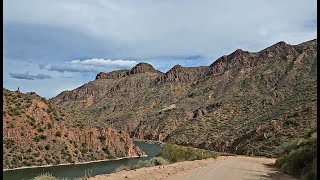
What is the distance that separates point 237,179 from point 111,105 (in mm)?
125669

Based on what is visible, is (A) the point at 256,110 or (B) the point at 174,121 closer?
(A) the point at 256,110

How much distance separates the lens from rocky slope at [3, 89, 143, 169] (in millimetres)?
59125

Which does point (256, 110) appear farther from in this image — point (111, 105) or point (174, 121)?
point (111, 105)

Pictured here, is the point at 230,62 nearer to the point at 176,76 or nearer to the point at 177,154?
the point at 176,76

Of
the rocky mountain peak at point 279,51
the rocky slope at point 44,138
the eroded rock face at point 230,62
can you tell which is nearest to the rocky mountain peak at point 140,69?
the eroded rock face at point 230,62

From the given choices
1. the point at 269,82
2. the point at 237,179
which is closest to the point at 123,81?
the point at 269,82

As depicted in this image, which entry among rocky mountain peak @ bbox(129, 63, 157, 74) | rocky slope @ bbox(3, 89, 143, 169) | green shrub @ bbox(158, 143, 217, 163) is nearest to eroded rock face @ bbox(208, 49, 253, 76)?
rocky mountain peak @ bbox(129, 63, 157, 74)

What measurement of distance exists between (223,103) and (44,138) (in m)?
48.6

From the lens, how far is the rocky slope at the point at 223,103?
224ft

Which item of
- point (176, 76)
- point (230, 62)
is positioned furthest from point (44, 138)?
point (230, 62)

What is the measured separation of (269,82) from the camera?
102375mm

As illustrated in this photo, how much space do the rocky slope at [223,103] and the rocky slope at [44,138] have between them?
4035mm

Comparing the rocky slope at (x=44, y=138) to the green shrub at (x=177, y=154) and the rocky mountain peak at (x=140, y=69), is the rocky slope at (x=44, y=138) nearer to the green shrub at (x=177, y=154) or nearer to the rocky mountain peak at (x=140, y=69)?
the green shrub at (x=177, y=154)

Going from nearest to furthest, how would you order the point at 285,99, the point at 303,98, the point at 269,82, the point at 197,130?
the point at 303,98, the point at 285,99, the point at 197,130, the point at 269,82
